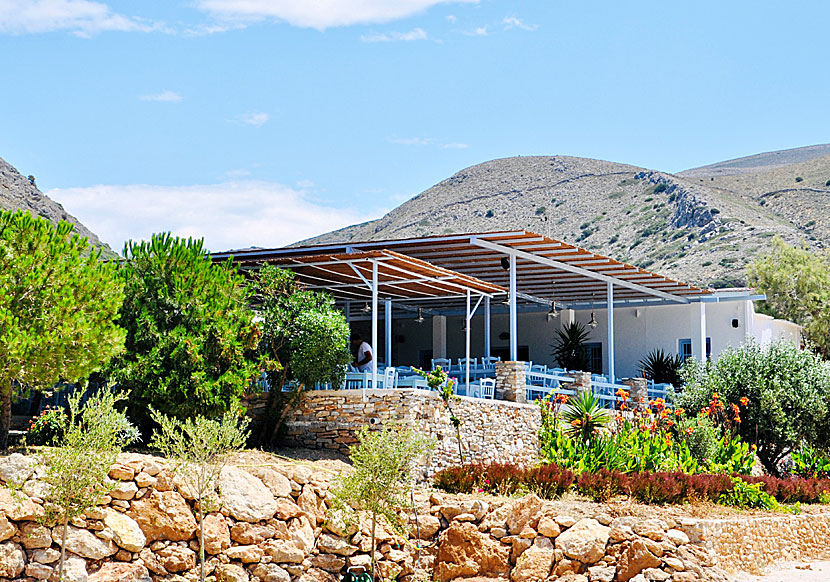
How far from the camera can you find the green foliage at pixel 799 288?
30.7 m

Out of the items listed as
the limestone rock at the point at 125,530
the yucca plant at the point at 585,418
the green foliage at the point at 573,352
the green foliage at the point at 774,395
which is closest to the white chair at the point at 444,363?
the yucca plant at the point at 585,418

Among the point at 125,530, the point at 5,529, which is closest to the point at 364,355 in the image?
the point at 125,530

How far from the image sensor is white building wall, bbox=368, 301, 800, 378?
1002 inches

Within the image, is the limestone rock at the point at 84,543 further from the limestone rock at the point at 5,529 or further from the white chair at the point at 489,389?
the white chair at the point at 489,389

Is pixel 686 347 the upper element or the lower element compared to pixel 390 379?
upper

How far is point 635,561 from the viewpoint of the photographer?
11594 millimetres

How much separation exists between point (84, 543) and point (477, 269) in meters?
13.0

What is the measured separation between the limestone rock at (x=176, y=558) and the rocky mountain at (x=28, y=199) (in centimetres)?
3061

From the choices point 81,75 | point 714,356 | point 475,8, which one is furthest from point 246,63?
point 714,356

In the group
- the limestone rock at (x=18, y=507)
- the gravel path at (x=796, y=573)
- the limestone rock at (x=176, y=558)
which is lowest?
the gravel path at (x=796, y=573)

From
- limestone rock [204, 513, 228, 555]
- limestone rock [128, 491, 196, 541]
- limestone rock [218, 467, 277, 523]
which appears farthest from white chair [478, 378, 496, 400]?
limestone rock [128, 491, 196, 541]

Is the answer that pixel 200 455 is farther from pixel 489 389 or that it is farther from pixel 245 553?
pixel 489 389

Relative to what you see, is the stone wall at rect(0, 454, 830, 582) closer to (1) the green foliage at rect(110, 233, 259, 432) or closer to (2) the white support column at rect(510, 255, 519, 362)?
(1) the green foliage at rect(110, 233, 259, 432)

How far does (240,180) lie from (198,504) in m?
32.8
